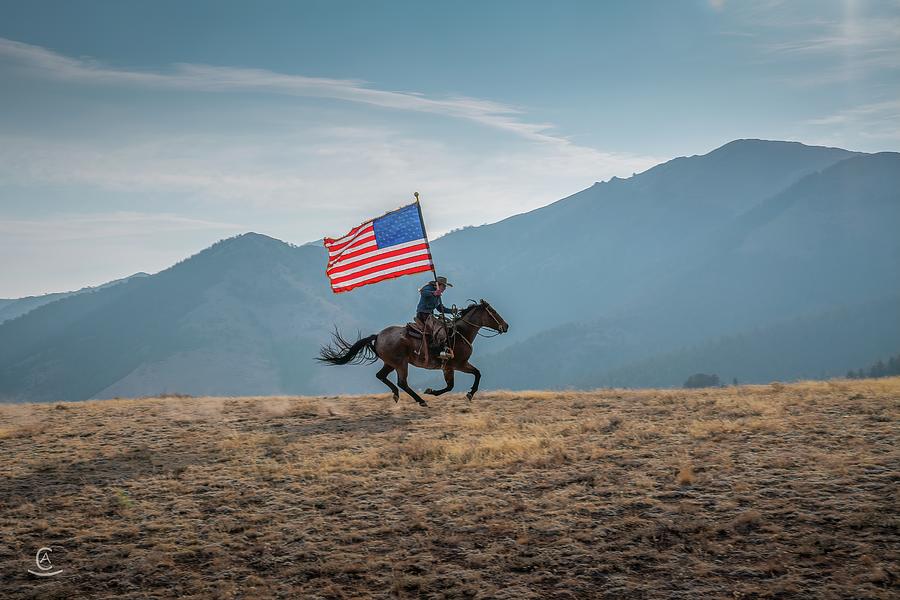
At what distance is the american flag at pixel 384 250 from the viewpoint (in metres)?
20.7

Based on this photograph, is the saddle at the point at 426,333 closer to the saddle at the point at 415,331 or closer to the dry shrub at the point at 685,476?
the saddle at the point at 415,331

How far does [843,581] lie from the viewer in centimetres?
Answer: 749

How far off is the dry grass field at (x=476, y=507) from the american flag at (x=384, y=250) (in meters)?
5.69

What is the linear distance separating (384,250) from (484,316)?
3995mm

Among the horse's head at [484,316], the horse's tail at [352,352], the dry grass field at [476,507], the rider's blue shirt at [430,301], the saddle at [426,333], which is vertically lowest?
the dry grass field at [476,507]

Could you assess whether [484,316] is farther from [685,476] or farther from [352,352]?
[685,476]

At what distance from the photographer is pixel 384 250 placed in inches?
830

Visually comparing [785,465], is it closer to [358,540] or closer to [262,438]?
[358,540]

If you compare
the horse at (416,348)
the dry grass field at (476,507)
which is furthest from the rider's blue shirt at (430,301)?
the dry grass field at (476,507)

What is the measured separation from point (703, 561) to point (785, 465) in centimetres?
402

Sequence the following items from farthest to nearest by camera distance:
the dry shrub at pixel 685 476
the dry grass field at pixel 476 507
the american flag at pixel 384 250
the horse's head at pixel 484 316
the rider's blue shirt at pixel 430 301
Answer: the horse's head at pixel 484 316 → the american flag at pixel 384 250 → the rider's blue shirt at pixel 430 301 → the dry shrub at pixel 685 476 → the dry grass field at pixel 476 507

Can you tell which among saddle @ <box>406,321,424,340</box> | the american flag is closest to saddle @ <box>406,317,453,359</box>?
saddle @ <box>406,321,424,340</box>

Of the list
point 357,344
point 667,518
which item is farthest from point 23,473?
point 667,518

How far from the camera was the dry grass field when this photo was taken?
26.9 ft
